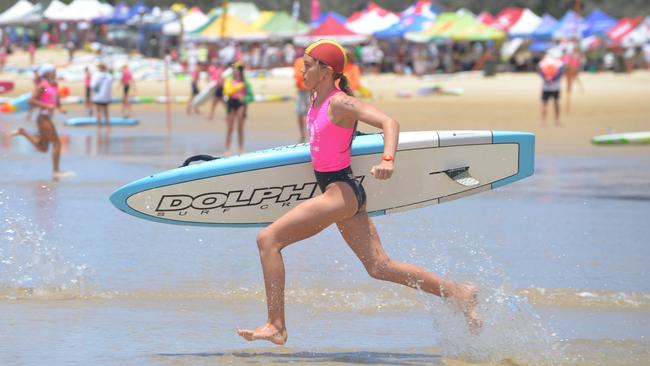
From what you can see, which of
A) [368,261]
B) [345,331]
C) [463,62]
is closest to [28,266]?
[345,331]

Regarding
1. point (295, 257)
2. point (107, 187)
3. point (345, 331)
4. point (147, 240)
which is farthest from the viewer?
point (107, 187)

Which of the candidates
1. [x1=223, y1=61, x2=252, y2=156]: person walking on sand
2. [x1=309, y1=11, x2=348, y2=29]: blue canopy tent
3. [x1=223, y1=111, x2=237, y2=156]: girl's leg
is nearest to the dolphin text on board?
[x1=223, y1=61, x2=252, y2=156]: person walking on sand

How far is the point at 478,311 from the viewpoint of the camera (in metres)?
6.84

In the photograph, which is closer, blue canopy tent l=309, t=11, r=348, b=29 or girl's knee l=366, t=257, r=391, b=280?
girl's knee l=366, t=257, r=391, b=280

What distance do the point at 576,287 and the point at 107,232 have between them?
4.39 m

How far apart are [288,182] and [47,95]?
951cm

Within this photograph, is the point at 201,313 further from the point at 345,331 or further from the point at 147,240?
the point at 147,240

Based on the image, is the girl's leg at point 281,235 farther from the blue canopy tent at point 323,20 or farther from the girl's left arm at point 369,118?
the blue canopy tent at point 323,20

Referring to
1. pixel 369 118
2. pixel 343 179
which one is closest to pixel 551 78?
pixel 343 179

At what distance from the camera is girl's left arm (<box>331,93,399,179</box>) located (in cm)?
608

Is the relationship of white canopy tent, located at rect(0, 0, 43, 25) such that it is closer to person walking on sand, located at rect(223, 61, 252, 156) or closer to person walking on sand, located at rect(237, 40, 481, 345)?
person walking on sand, located at rect(223, 61, 252, 156)

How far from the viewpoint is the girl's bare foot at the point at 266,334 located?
6.29 m

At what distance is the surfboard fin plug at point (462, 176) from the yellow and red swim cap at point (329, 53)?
1.38 meters

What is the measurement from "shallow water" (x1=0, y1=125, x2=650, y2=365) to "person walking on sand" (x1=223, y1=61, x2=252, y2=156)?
5.55 meters
